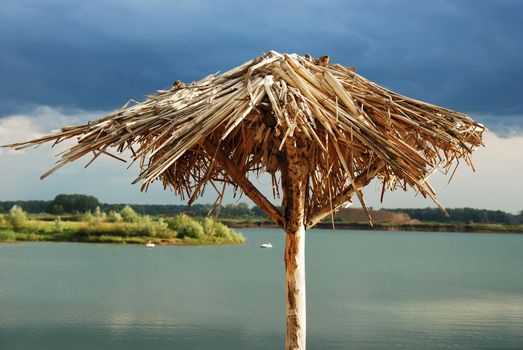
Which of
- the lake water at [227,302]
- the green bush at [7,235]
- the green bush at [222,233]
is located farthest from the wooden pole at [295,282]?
the green bush at [7,235]

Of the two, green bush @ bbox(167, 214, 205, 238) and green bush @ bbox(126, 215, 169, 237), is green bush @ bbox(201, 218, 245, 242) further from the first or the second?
green bush @ bbox(126, 215, 169, 237)

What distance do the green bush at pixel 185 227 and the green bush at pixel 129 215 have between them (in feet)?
5.83

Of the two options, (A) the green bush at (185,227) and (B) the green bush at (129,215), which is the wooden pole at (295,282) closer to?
(A) the green bush at (185,227)

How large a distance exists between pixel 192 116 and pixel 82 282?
63.8ft

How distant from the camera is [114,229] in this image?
33594mm

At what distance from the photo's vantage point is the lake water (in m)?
13.2

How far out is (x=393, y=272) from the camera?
28156 mm

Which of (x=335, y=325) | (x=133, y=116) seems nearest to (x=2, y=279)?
(x=335, y=325)

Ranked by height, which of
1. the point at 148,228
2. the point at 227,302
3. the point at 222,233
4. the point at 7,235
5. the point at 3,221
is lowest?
the point at 227,302

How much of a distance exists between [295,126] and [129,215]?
31.6 m

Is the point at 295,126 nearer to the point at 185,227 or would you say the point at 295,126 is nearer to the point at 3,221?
the point at 185,227

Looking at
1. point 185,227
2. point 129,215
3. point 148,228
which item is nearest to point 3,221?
point 129,215

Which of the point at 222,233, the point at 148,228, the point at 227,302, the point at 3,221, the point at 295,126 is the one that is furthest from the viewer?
the point at 222,233

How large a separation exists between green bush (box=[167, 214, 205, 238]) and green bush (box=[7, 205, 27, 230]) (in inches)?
321
